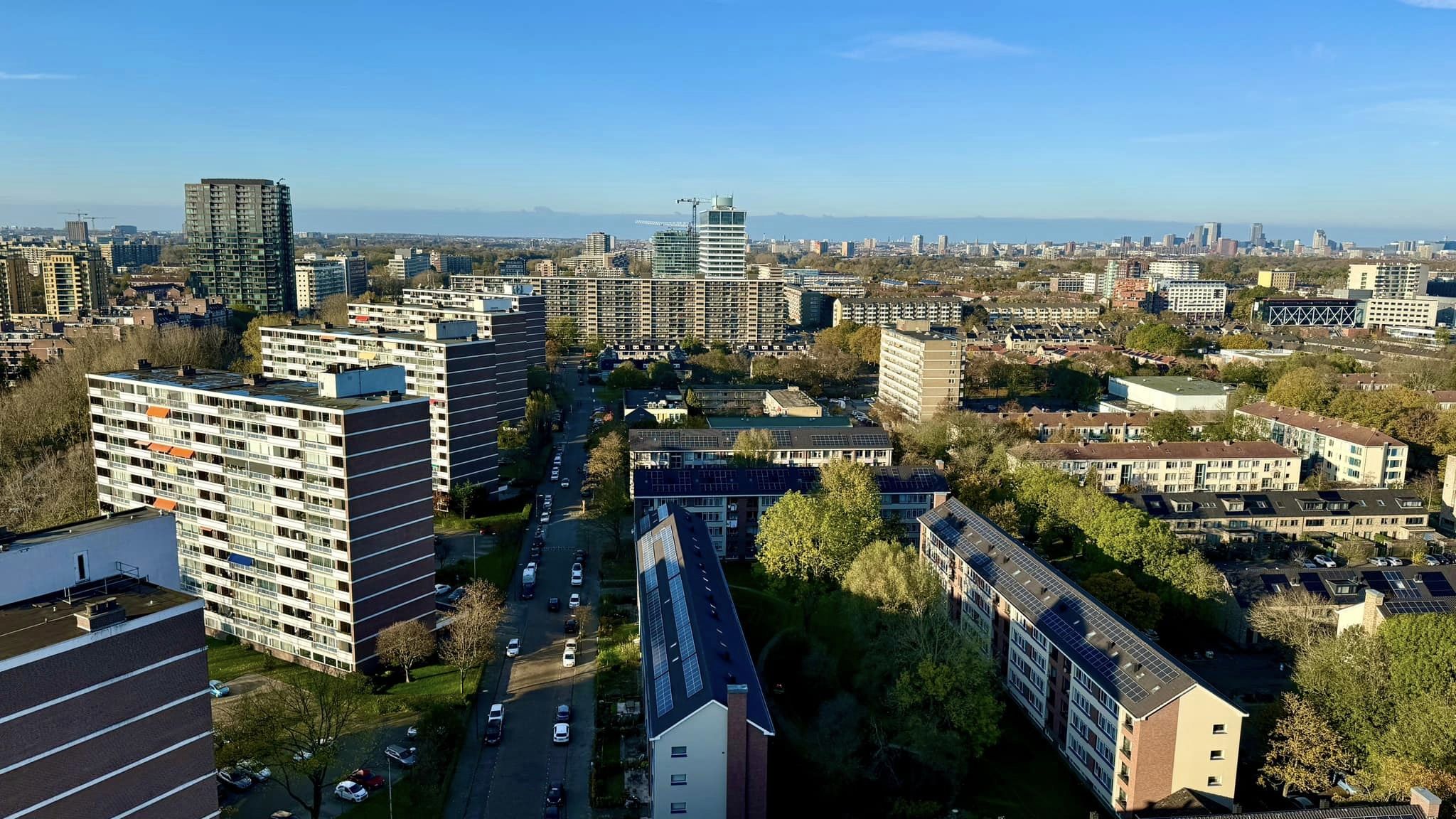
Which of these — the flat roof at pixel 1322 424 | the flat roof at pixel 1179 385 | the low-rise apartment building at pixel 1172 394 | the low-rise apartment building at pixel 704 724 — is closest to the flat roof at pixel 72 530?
the low-rise apartment building at pixel 704 724

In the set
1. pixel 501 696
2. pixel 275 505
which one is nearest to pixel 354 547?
pixel 275 505

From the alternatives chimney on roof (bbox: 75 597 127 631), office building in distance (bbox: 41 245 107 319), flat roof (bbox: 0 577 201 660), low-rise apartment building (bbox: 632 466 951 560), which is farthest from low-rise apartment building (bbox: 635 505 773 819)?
office building in distance (bbox: 41 245 107 319)

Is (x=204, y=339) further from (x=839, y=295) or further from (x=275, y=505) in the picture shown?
(x=839, y=295)

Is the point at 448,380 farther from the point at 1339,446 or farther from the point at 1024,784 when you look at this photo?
the point at 1339,446

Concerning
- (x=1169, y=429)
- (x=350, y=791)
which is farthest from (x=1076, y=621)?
(x=1169, y=429)

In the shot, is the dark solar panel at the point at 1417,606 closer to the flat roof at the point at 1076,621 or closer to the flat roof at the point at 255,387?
the flat roof at the point at 1076,621

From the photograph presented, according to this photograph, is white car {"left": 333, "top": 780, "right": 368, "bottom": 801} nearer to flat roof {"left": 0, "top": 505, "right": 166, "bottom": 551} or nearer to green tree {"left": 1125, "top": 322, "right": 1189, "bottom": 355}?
flat roof {"left": 0, "top": 505, "right": 166, "bottom": 551}
